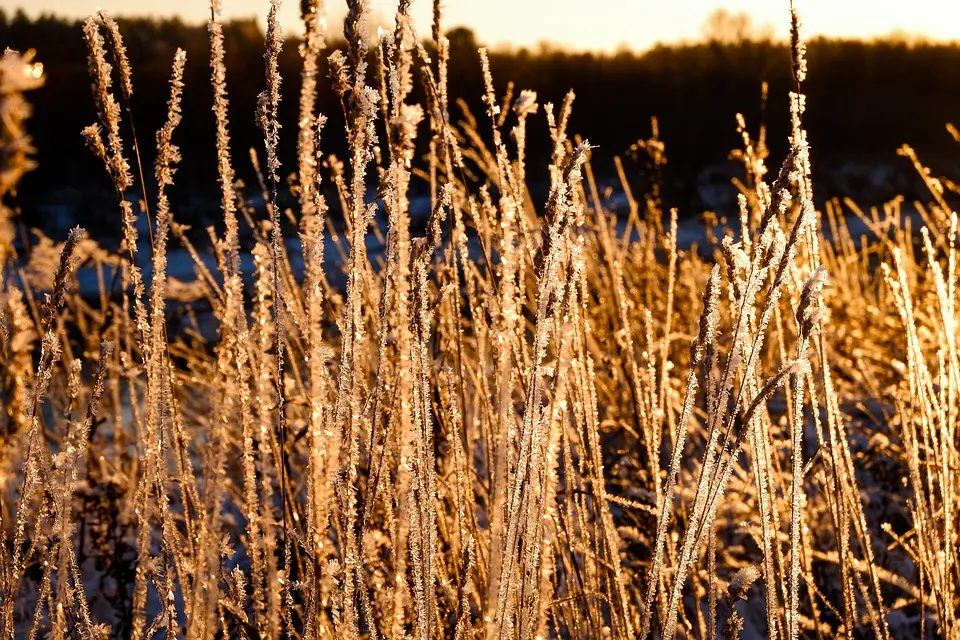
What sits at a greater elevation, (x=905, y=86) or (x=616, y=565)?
(x=905, y=86)

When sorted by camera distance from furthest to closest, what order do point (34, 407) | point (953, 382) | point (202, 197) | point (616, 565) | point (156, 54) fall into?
point (156, 54) < point (202, 197) < point (953, 382) < point (616, 565) < point (34, 407)

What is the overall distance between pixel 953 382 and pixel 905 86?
72.4ft

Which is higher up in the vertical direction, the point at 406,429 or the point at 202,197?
the point at 202,197

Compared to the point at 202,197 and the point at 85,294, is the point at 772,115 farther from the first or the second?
the point at 85,294

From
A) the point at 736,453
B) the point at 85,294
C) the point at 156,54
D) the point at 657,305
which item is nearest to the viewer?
the point at 736,453

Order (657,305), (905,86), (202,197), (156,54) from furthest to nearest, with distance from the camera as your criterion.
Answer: (905,86)
(156,54)
(202,197)
(657,305)

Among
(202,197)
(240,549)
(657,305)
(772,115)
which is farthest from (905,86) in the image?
(240,549)

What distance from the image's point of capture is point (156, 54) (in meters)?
17.6

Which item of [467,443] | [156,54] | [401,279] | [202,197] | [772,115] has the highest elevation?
[156,54]

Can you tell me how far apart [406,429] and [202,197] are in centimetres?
1430

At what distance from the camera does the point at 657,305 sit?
3146mm

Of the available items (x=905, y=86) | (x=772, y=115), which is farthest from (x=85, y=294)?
(x=905, y=86)

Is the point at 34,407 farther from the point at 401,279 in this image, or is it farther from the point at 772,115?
the point at 772,115

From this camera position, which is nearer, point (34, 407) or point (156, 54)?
point (34, 407)
